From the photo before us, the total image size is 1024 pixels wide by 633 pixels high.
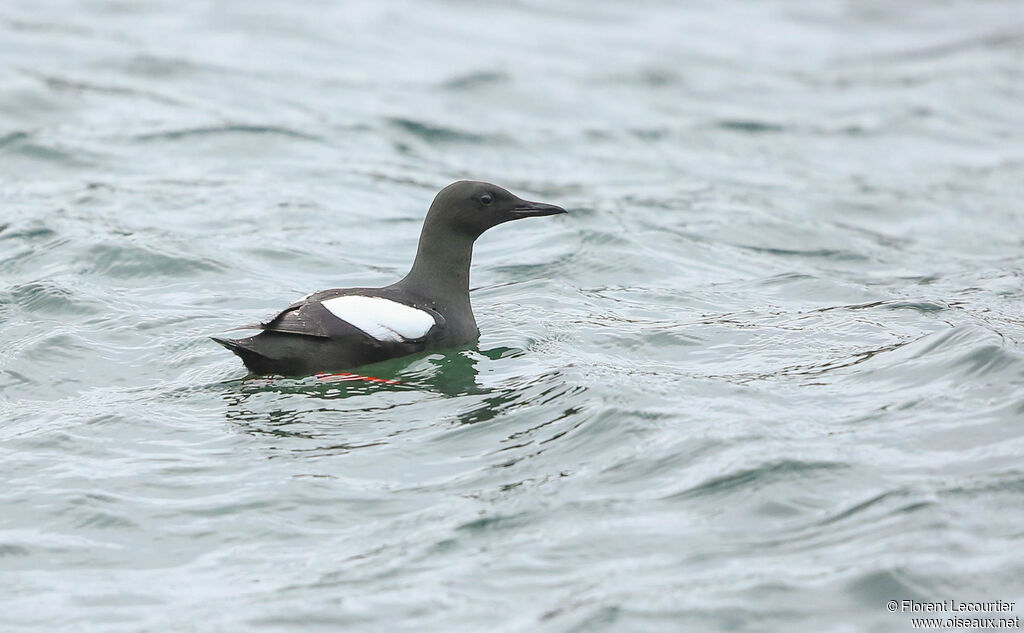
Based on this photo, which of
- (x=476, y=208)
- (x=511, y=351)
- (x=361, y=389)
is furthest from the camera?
(x=476, y=208)

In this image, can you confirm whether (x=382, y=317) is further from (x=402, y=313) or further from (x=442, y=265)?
(x=442, y=265)

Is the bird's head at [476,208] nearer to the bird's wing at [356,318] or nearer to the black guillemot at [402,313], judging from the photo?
the black guillemot at [402,313]

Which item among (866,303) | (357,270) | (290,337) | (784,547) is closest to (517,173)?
(357,270)

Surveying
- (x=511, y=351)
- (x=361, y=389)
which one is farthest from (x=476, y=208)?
(x=361, y=389)

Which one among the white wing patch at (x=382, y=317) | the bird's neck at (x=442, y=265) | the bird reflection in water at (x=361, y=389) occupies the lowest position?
the bird reflection in water at (x=361, y=389)

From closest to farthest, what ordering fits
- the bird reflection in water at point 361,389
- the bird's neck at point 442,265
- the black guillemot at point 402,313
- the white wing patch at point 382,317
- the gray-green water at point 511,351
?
1. the gray-green water at point 511,351
2. the bird reflection in water at point 361,389
3. the black guillemot at point 402,313
4. the white wing patch at point 382,317
5. the bird's neck at point 442,265

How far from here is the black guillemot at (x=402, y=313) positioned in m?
6.68

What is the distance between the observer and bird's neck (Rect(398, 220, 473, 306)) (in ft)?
24.5

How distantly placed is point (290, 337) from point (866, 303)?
401 cm

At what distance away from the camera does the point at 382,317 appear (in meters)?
6.97

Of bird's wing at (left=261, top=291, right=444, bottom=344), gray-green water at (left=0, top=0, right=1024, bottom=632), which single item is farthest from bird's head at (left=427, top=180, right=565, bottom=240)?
gray-green water at (left=0, top=0, right=1024, bottom=632)

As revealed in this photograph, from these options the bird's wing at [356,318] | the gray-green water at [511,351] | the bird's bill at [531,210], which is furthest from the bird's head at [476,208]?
the gray-green water at [511,351]

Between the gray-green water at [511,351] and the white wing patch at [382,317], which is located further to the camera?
the white wing patch at [382,317]

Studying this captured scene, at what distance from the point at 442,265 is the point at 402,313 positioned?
538 millimetres
